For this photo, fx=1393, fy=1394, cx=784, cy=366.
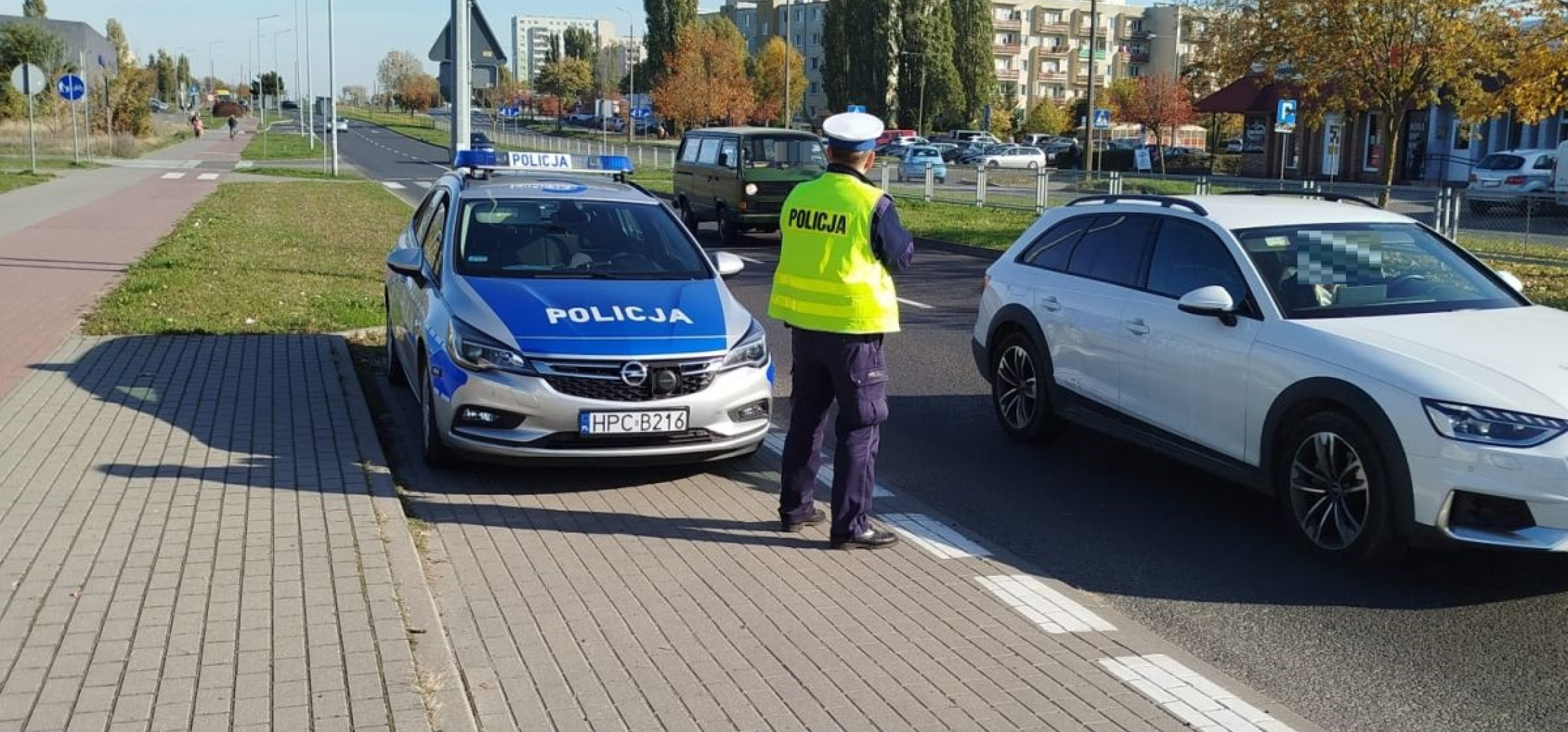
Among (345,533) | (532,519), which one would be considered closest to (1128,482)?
(532,519)

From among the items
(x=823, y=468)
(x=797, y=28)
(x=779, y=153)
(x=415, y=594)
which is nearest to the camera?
(x=415, y=594)

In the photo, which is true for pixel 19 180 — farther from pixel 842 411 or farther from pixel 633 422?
pixel 842 411

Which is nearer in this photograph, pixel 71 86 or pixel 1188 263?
pixel 1188 263

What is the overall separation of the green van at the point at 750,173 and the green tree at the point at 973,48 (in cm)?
6575

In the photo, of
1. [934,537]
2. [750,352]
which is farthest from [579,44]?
[934,537]

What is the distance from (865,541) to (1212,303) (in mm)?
1930

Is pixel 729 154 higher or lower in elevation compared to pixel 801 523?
higher

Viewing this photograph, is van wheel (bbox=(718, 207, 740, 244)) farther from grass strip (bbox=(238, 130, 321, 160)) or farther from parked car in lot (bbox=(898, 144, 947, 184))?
grass strip (bbox=(238, 130, 321, 160))

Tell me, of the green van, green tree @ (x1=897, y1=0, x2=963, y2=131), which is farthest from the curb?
green tree @ (x1=897, y1=0, x2=963, y2=131)

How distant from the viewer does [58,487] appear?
Answer: 21.3 feet

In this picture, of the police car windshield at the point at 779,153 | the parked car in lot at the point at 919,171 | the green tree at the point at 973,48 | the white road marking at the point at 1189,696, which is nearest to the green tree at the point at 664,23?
the green tree at the point at 973,48

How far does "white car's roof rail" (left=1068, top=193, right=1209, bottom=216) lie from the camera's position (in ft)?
23.6

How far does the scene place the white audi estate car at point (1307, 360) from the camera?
526 centimetres

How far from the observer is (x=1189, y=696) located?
4.51m
